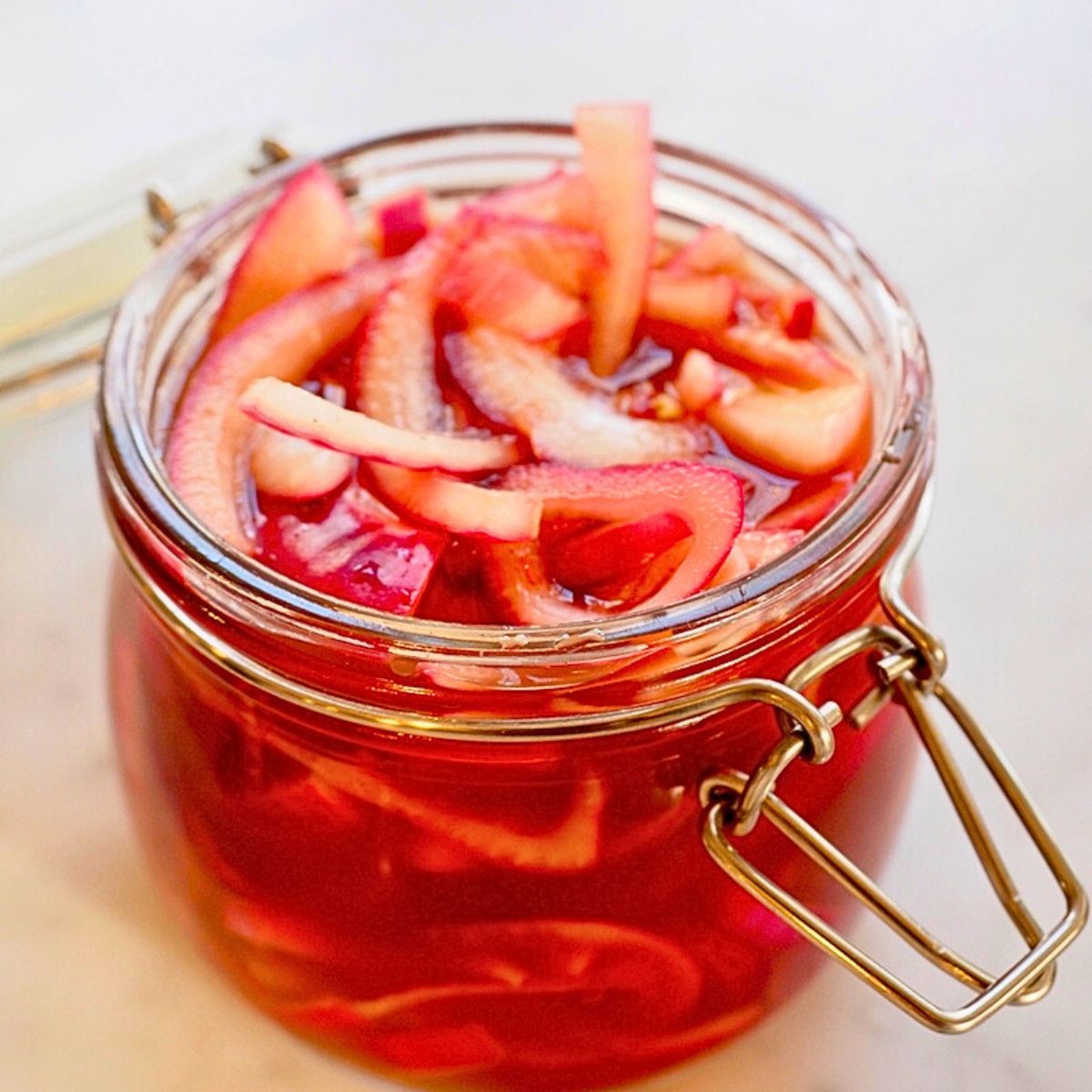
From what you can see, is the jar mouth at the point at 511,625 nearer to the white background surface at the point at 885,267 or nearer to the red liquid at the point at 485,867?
the red liquid at the point at 485,867

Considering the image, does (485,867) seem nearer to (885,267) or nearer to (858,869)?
(858,869)

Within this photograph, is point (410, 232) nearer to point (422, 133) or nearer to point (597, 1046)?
point (422, 133)

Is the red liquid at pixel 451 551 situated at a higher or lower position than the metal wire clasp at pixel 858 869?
higher

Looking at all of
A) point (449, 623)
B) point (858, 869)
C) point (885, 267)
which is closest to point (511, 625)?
point (449, 623)

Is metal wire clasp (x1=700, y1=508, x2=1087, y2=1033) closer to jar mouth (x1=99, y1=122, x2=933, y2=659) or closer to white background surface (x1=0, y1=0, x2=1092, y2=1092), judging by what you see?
jar mouth (x1=99, y1=122, x2=933, y2=659)

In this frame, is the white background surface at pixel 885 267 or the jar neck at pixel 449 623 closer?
the jar neck at pixel 449 623

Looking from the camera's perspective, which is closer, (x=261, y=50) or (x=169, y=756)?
(x=169, y=756)

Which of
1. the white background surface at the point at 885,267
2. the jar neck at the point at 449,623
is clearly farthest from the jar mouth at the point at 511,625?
the white background surface at the point at 885,267

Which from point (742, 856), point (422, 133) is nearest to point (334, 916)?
point (742, 856)
